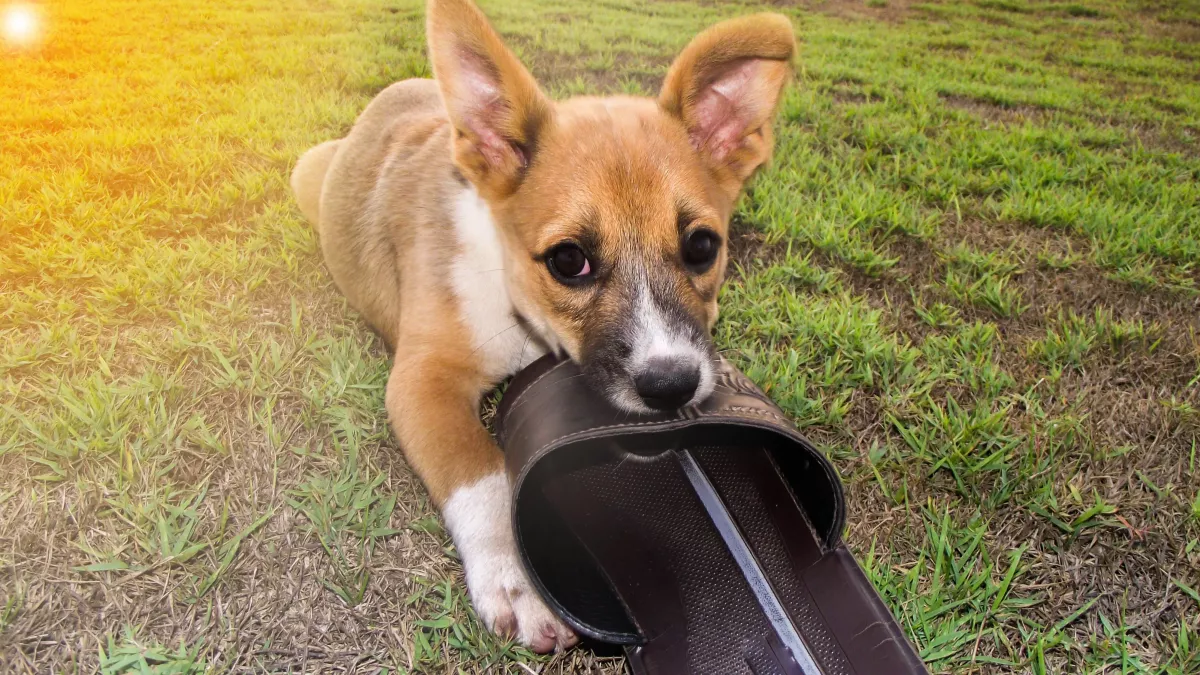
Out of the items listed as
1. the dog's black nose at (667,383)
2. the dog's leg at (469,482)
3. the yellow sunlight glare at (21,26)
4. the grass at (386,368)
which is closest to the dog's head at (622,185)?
the dog's black nose at (667,383)

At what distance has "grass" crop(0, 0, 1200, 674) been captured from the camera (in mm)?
2096

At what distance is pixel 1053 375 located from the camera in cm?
308

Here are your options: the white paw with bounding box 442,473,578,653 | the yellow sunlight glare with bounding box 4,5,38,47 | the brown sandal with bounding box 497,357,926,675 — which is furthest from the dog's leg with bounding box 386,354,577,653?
the yellow sunlight glare with bounding box 4,5,38,47

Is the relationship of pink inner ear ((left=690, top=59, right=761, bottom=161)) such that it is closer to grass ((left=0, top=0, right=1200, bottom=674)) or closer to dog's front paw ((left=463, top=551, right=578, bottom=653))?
grass ((left=0, top=0, right=1200, bottom=674))

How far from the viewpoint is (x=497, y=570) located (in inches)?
84.9

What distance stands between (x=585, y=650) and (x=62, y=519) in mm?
1661

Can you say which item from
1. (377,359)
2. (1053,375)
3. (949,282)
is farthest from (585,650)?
(949,282)

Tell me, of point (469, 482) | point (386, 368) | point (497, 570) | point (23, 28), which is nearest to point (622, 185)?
point (469, 482)

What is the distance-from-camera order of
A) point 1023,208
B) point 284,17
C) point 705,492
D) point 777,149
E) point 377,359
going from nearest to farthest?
point 705,492, point 377,359, point 1023,208, point 777,149, point 284,17

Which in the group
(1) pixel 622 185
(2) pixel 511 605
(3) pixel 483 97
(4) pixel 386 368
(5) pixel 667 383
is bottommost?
(4) pixel 386 368

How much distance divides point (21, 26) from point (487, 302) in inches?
185

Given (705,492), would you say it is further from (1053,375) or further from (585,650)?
(1053,375)

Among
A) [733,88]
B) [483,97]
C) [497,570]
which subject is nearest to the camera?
[497,570]

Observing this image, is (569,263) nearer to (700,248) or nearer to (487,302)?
(700,248)
